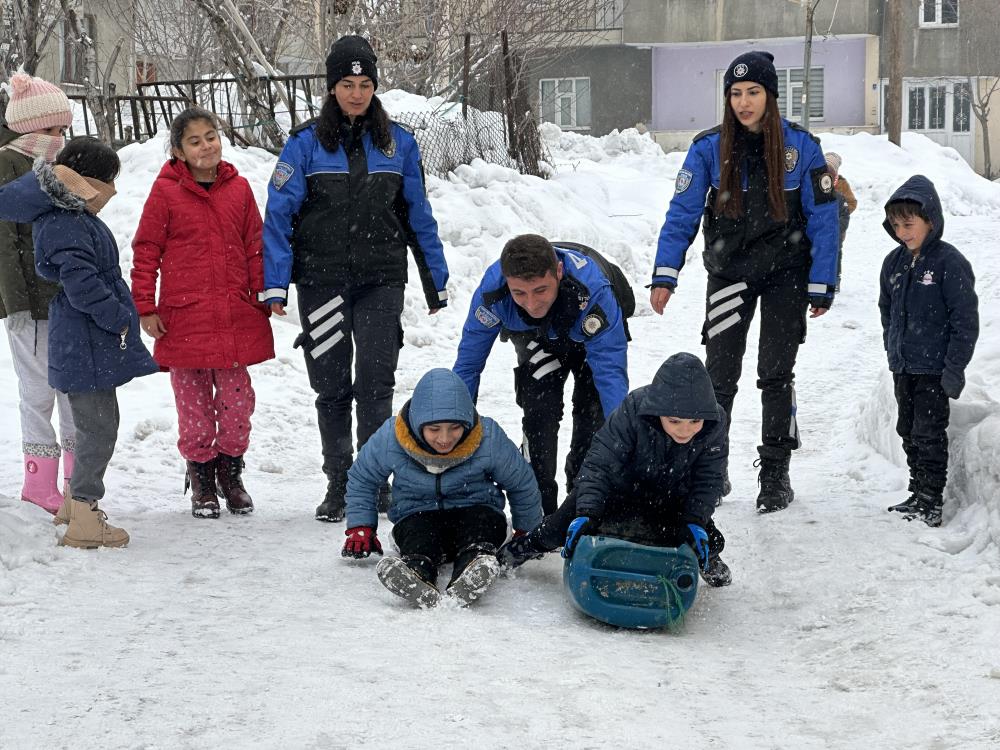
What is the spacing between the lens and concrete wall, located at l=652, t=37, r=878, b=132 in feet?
112

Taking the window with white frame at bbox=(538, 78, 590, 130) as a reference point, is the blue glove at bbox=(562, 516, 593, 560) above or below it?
below

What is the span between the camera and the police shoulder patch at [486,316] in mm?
5168

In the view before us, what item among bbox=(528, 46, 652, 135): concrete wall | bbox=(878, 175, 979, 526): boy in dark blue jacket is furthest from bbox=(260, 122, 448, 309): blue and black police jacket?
bbox=(528, 46, 652, 135): concrete wall

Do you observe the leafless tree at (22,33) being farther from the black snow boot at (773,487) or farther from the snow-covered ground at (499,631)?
the black snow boot at (773,487)

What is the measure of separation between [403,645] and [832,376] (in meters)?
5.97

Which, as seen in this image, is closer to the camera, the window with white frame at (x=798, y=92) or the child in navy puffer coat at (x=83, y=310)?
the child in navy puffer coat at (x=83, y=310)

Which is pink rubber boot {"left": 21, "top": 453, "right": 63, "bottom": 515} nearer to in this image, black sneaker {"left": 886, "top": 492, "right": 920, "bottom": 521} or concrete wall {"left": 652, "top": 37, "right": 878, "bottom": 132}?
black sneaker {"left": 886, "top": 492, "right": 920, "bottom": 521}

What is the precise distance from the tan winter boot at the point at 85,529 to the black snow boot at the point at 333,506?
41.3 inches

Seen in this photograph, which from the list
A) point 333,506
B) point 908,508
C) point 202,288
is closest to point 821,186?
point 908,508

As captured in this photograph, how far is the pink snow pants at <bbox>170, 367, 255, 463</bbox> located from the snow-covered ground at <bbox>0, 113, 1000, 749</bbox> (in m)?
0.34

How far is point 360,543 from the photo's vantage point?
4668 millimetres

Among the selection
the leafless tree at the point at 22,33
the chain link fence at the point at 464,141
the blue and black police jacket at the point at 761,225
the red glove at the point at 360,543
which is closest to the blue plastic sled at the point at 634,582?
the red glove at the point at 360,543

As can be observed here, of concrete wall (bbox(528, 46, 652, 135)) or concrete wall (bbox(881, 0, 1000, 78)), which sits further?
concrete wall (bbox(881, 0, 1000, 78))

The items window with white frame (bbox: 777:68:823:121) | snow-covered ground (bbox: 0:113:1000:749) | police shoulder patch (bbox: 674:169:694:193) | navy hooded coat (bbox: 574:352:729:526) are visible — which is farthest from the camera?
window with white frame (bbox: 777:68:823:121)
